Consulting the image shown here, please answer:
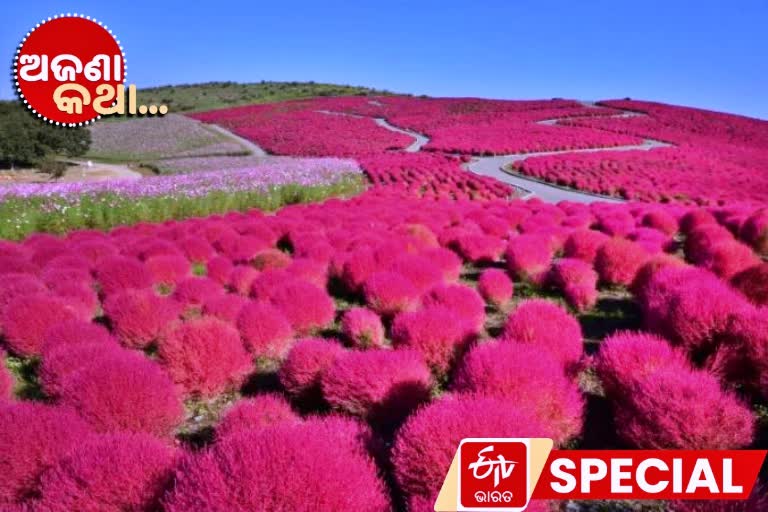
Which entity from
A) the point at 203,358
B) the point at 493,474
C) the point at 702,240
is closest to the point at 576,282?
the point at 702,240

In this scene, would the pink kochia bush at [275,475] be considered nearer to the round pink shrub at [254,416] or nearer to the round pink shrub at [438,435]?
the round pink shrub at [438,435]

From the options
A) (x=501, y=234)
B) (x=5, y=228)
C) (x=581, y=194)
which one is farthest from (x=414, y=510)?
(x=581, y=194)

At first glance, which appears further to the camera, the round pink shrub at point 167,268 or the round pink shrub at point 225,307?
the round pink shrub at point 167,268

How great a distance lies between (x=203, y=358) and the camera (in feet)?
12.3

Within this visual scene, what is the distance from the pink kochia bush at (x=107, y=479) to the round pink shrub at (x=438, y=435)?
95 centimetres

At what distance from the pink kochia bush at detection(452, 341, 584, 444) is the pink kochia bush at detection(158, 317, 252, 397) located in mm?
1722

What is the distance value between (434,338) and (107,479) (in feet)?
7.53

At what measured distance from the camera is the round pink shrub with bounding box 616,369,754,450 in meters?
2.53

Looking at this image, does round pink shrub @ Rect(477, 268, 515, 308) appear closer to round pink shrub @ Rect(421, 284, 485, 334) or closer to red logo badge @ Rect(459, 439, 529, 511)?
round pink shrub @ Rect(421, 284, 485, 334)

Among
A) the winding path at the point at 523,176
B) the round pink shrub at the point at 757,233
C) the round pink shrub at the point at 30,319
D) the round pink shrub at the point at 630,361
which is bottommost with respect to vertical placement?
the round pink shrub at the point at 30,319

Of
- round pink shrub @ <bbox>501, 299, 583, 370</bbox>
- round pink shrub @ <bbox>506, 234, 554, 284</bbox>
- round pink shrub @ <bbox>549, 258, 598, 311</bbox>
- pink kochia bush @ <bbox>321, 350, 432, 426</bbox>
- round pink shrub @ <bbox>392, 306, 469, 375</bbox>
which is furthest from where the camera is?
round pink shrub @ <bbox>506, 234, 554, 284</bbox>

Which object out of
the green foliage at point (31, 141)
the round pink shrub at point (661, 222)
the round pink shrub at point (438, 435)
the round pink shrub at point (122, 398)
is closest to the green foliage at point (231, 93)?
the green foliage at point (31, 141)

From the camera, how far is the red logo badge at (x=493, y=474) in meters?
1.85

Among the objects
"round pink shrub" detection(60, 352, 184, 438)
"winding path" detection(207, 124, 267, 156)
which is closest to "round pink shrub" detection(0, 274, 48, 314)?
"round pink shrub" detection(60, 352, 184, 438)
